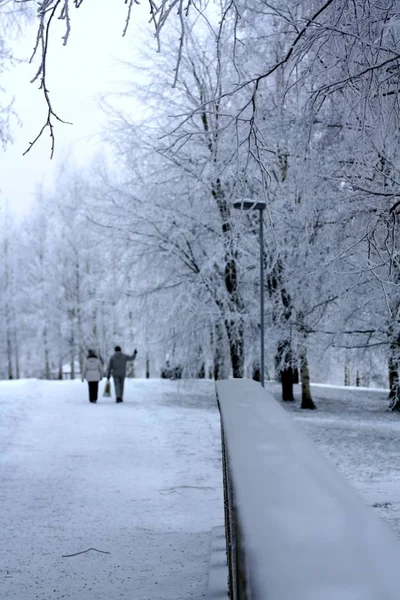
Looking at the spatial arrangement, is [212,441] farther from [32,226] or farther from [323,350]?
[32,226]

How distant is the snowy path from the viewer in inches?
193

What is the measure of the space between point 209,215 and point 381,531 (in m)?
17.7

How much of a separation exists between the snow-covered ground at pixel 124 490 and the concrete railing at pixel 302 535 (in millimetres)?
2749

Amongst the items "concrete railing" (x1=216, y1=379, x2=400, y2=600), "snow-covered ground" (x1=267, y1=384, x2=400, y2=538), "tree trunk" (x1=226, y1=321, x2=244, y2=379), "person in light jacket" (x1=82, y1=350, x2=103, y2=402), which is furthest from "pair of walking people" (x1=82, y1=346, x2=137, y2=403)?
"concrete railing" (x1=216, y1=379, x2=400, y2=600)

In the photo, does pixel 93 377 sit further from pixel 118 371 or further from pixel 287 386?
pixel 287 386

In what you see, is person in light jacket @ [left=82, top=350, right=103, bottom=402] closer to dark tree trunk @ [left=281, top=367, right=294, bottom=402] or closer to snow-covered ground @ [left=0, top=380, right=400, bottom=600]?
snow-covered ground @ [left=0, top=380, right=400, bottom=600]

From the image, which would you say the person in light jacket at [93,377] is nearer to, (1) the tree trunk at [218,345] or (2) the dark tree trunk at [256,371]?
(1) the tree trunk at [218,345]

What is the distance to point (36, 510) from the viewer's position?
736 cm

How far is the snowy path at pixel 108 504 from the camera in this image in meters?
4.89

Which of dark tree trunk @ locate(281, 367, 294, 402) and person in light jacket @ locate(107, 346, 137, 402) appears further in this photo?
dark tree trunk @ locate(281, 367, 294, 402)

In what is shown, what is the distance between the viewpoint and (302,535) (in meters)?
1.19

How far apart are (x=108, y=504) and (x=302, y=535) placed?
6.77 metres

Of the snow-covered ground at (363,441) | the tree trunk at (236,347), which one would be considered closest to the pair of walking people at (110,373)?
the tree trunk at (236,347)

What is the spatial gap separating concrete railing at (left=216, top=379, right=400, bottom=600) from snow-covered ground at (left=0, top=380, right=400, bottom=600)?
2749 millimetres
